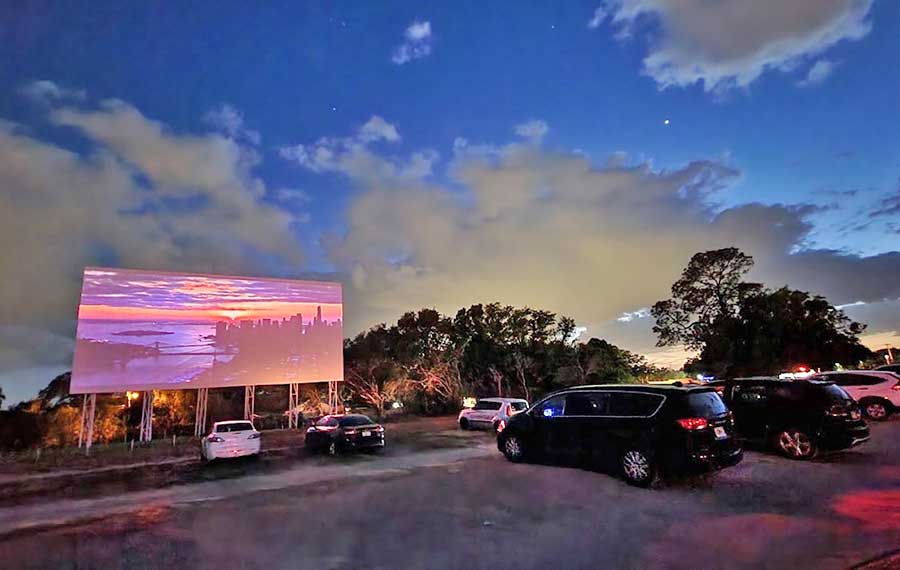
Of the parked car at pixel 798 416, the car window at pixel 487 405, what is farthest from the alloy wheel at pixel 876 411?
the car window at pixel 487 405

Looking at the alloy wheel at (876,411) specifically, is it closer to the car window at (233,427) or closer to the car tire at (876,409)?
the car tire at (876,409)

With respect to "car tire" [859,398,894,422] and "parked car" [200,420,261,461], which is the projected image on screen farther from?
"car tire" [859,398,894,422]

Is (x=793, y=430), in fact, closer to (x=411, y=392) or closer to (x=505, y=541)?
(x=505, y=541)

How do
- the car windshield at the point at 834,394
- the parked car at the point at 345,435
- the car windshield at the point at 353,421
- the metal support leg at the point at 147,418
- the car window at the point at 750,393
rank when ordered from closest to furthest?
the car windshield at the point at 834,394 → the car window at the point at 750,393 → the parked car at the point at 345,435 → the car windshield at the point at 353,421 → the metal support leg at the point at 147,418

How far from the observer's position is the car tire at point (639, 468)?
754cm

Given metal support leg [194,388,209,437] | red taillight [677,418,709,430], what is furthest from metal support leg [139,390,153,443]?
red taillight [677,418,709,430]

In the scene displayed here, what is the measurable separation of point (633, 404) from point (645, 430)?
0.48 meters

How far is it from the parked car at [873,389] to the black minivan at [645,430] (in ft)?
32.8

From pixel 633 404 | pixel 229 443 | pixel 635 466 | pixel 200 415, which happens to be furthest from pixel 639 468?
pixel 200 415

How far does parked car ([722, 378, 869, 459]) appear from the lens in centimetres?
932

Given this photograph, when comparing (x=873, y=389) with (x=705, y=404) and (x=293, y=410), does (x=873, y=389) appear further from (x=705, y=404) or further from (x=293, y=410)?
(x=293, y=410)

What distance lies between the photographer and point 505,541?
5469mm

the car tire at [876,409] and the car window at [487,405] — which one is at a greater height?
the car window at [487,405]

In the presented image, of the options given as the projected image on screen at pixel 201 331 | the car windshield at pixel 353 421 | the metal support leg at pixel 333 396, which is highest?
the projected image on screen at pixel 201 331
